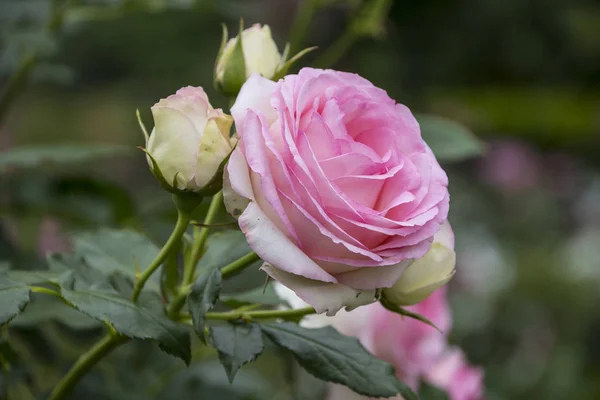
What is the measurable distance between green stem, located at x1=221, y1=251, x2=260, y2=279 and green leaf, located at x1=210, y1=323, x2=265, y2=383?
0.03 m

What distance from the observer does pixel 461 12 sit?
233 centimetres

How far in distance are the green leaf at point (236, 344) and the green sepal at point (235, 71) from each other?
0.14 meters

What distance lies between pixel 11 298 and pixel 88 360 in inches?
3.3

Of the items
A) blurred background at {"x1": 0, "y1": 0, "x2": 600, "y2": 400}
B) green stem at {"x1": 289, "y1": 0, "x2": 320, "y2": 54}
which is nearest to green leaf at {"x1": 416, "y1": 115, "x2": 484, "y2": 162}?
blurred background at {"x1": 0, "y1": 0, "x2": 600, "y2": 400}

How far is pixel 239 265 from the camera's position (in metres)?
0.40

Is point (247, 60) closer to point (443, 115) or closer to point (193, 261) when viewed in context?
point (193, 261)

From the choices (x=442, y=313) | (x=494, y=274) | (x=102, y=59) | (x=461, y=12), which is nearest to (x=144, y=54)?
(x=102, y=59)

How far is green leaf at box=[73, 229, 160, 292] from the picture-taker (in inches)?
18.3

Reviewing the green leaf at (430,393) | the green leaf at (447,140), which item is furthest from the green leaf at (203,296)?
the green leaf at (447,140)

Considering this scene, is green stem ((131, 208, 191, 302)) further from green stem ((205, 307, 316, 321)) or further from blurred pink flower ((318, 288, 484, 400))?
blurred pink flower ((318, 288, 484, 400))

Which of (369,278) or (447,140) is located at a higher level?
(369,278)

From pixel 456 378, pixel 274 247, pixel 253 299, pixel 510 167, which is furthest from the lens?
pixel 510 167

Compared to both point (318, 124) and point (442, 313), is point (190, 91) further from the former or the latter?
point (442, 313)

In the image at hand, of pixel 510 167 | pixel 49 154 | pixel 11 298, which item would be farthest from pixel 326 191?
pixel 510 167
